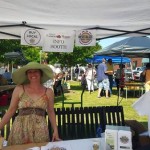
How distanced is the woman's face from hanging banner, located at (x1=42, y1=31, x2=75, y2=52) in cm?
193

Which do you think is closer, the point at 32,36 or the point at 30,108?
the point at 30,108

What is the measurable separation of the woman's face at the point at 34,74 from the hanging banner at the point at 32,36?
1.78m

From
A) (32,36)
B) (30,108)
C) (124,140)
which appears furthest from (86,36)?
(124,140)

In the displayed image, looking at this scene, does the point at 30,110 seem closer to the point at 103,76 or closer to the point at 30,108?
the point at 30,108

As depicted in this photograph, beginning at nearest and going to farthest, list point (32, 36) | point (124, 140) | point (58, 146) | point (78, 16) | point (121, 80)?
point (124, 140) → point (58, 146) → point (78, 16) → point (32, 36) → point (121, 80)

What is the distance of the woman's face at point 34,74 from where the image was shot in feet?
12.2

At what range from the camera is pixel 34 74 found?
12.2 feet

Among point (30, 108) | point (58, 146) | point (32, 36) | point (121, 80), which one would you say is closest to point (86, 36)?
point (32, 36)

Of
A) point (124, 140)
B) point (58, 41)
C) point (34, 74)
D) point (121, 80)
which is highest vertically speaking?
point (58, 41)

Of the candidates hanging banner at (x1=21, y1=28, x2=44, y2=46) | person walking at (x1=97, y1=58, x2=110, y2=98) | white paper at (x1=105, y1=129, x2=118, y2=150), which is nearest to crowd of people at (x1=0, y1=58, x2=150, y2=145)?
white paper at (x1=105, y1=129, x2=118, y2=150)

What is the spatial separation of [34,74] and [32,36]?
1.96 meters

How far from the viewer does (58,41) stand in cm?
584

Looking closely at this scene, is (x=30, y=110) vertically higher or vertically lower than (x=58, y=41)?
lower

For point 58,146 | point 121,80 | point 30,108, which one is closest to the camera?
point 58,146
